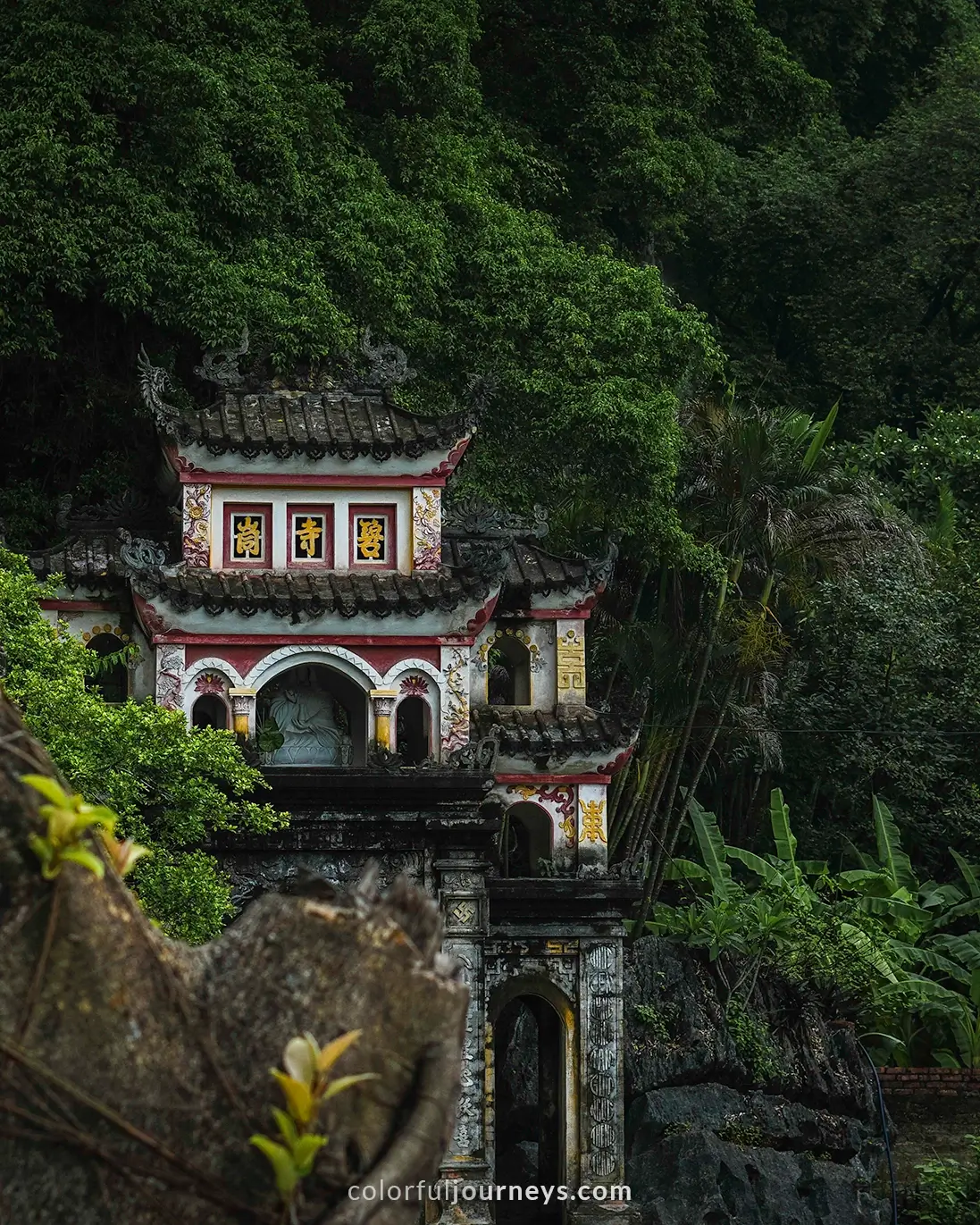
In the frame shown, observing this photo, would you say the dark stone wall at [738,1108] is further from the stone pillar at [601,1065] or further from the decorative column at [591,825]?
the decorative column at [591,825]

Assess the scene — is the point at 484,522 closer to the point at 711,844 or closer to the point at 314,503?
the point at 314,503

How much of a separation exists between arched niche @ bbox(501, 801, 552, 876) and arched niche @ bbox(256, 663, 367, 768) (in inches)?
Result: 82.8

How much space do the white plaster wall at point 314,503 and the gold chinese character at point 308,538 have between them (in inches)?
6.7

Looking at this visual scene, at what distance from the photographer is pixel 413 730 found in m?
26.3

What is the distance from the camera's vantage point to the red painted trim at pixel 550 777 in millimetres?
25359

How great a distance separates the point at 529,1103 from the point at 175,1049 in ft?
81.6

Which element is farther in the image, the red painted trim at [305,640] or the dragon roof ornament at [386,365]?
the dragon roof ornament at [386,365]

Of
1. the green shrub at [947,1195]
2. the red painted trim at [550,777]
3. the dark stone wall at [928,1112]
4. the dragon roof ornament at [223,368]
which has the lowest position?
the green shrub at [947,1195]

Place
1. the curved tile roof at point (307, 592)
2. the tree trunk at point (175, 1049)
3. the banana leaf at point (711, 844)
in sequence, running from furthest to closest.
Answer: the banana leaf at point (711, 844), the curved tile roof at point (307, 592), the tree trunk at point (175, 1049)

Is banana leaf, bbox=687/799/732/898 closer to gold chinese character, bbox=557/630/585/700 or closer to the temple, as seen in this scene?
the temple

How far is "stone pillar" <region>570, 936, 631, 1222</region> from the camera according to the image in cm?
2488

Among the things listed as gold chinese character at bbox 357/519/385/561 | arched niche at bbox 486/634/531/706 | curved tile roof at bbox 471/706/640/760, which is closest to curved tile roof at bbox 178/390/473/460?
gold chinese character at bbox 357/519/385/561

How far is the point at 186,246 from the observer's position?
1075 inches

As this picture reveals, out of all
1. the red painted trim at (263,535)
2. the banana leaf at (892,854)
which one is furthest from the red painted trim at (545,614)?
the banana leaf at (892,854)
